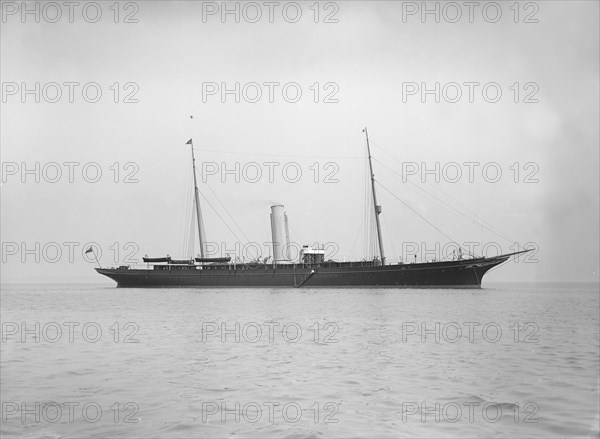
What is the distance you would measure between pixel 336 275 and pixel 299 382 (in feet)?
125

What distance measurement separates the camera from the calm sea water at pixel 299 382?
22.8 feet

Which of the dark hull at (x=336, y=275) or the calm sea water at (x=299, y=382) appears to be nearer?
the calm sea water at (x=299, y=382)

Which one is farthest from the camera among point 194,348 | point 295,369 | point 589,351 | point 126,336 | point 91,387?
point 126,336

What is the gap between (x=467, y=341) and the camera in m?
15.4

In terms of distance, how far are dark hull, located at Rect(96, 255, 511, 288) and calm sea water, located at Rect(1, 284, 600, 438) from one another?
87.5 feet

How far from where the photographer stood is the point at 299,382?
9.45 meters

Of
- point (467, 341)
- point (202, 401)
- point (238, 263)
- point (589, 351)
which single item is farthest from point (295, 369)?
point (238, 263)

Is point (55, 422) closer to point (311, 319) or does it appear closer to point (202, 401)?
point (202, 401)

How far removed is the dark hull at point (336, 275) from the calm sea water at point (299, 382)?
87.5 feet

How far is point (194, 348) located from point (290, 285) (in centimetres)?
3532

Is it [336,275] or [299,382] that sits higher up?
[336,275]

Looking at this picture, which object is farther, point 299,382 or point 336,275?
point 336,275

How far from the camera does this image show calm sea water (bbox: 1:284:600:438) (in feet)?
22.8

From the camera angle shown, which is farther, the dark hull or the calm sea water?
the dark hull
